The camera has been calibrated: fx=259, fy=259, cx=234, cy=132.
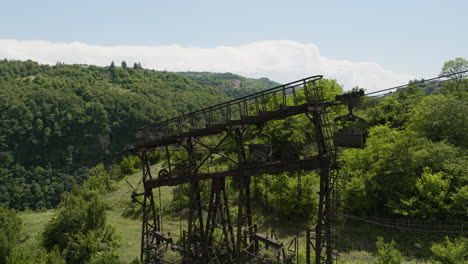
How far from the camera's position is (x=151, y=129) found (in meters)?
16.2

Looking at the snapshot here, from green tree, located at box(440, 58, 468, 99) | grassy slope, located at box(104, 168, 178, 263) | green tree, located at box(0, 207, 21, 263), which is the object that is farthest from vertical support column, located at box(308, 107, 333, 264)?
green tree, located at box(440, 58, 468, 99)

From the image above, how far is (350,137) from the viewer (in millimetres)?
9578

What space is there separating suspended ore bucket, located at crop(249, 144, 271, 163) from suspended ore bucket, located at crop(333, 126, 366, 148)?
2.88 m

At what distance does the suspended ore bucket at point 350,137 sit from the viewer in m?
9.43

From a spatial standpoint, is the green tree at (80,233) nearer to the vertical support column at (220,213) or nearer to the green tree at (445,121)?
→ the vertical support column at (220,213)

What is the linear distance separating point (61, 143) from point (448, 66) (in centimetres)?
11237

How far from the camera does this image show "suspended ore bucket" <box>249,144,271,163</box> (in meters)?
11.4

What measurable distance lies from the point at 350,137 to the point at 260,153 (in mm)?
3748

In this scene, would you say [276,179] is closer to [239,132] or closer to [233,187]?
[233,187]

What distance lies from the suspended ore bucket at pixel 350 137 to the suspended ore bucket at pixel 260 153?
288 centimetres

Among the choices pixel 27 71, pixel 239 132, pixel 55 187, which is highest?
pixel 27 71

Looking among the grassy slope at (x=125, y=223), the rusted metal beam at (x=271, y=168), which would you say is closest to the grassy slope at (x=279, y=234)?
the grassy slope at (x=125, y=223)

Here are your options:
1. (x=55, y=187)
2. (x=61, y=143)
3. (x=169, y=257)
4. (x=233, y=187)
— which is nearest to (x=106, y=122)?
(x=61, y=143)

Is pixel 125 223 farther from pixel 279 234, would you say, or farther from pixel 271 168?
pixel 271 168
